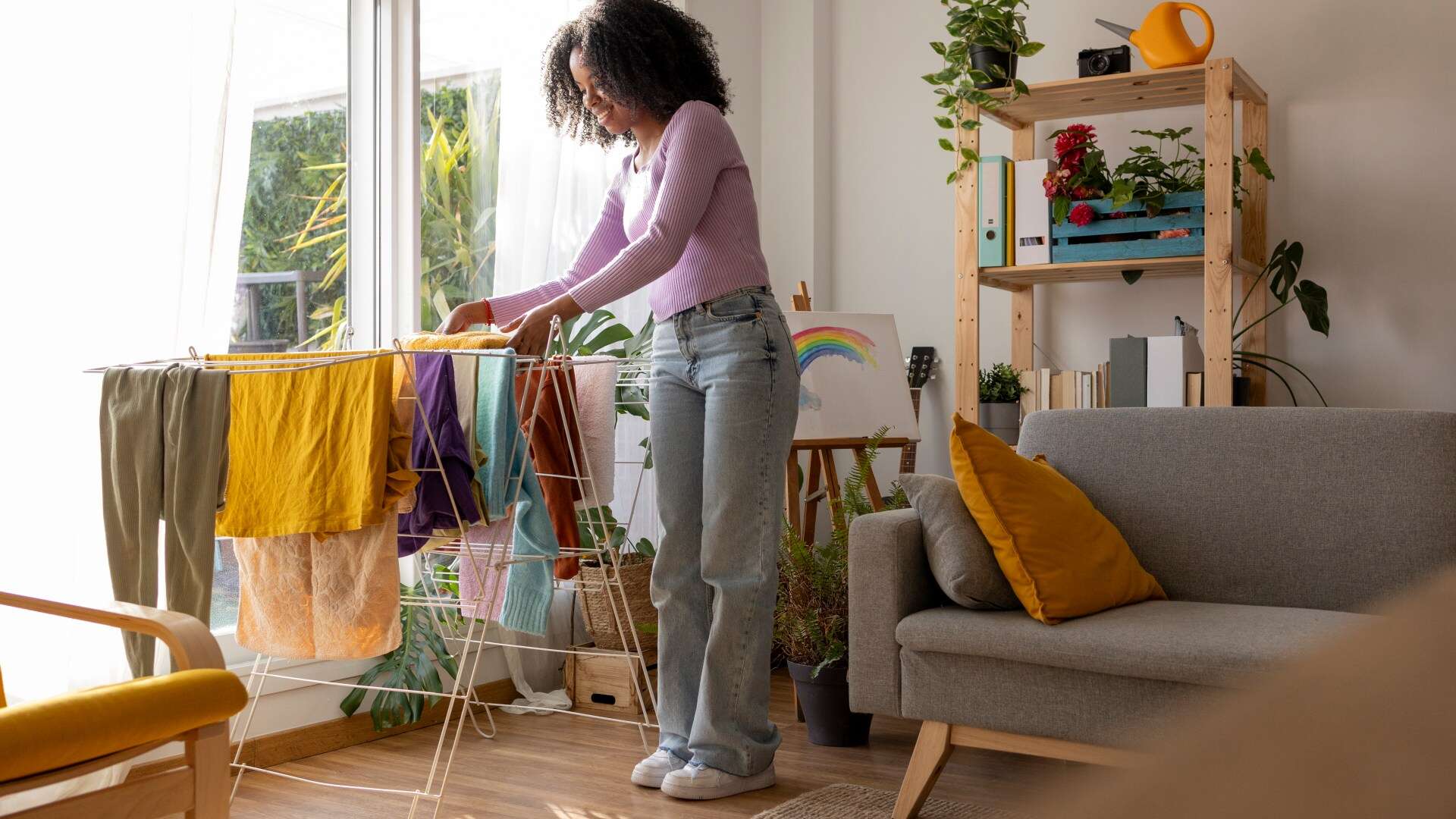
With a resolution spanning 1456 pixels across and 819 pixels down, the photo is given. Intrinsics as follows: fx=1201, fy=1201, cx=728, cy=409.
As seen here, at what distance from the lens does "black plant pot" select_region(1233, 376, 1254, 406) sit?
3.56 m

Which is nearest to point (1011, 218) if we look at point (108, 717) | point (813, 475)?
point (813, 475)

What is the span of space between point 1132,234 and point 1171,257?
17 centimetres

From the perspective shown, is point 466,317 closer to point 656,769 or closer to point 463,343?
point 463,343

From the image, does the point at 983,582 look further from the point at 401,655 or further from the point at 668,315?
the point at 401,655

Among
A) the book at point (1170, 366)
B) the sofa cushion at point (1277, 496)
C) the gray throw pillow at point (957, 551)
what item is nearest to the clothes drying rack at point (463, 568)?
the gray throw pillow at point (957, 551)

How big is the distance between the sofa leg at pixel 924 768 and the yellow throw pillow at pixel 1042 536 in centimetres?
29

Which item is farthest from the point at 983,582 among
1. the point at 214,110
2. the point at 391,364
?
the point at 214,110

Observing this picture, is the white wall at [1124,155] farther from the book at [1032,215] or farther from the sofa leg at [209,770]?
the sofa leg at [209,770]

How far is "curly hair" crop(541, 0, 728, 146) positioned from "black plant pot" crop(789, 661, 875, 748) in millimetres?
1351

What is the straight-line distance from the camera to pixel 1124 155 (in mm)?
4059

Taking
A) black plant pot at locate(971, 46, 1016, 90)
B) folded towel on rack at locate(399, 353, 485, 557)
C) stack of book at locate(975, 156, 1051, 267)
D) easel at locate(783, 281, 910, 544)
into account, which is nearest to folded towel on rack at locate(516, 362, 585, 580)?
folded towel on rack at locate(399, 353, 485, 557)

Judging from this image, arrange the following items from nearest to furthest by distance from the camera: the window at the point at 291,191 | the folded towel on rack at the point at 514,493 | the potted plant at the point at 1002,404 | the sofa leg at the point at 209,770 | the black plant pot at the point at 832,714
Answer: the sofa leg at the point at 209,770, the folded towel on rack at the point at 514,493, the black plant pot at the point at 832,714, the window at the point at 291,191, the potted plant at the point at 1002,404

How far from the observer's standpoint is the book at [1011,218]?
3729mm

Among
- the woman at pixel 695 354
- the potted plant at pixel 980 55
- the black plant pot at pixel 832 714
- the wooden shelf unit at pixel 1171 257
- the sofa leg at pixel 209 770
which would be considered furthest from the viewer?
the potted plant at pixel 980 55
